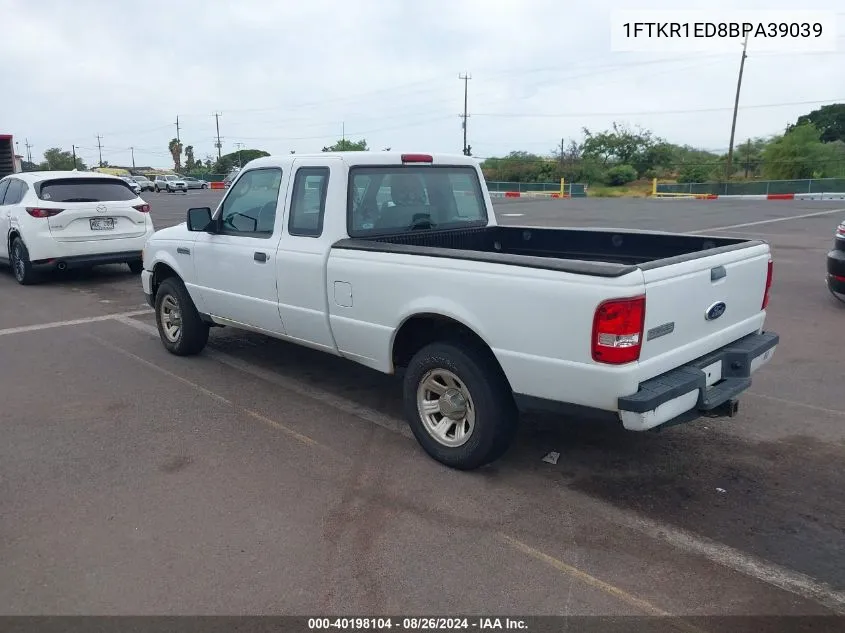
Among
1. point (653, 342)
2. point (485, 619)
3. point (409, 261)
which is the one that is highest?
point (409, 261)

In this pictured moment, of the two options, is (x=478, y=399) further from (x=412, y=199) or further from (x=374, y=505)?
(x=412, y=199)

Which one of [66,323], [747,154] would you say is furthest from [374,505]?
[747,154]

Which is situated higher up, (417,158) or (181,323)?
(417,158)

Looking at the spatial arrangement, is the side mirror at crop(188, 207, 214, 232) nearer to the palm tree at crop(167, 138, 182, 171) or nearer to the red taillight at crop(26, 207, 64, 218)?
the red taillight at crop(26, 207, 64, 218)

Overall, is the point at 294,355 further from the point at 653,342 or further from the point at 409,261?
the point at 653,342

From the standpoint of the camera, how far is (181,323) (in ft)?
21.7

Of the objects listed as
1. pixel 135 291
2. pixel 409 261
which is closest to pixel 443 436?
pixel 409 261

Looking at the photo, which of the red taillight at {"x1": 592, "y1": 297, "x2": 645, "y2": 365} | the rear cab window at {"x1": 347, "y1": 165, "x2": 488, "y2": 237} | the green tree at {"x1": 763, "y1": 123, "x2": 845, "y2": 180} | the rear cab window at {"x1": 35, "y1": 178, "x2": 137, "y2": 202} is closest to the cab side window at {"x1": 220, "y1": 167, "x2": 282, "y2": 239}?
the rear cab window at {"x1": 347, "y1": 165, "x2": 488, "y2": 237}

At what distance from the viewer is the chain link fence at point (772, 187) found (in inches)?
1617

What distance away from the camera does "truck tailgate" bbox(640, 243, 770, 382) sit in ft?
11.6

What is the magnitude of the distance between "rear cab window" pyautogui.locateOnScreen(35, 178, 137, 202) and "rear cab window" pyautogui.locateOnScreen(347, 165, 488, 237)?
23.4 feet

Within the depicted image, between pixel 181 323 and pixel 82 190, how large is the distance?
17.9ft

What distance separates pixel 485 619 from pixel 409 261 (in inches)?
82.1

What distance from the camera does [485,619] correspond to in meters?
2.93
